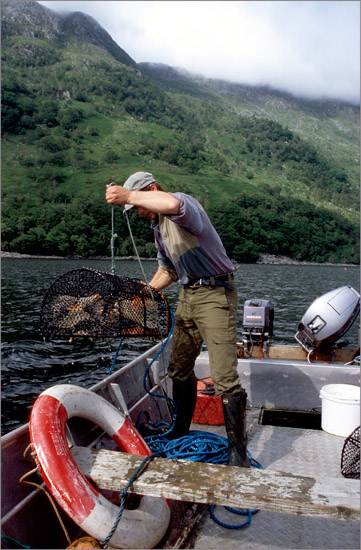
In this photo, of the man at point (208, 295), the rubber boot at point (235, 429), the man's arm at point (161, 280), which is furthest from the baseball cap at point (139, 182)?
the rubber boot at point (235, 429)

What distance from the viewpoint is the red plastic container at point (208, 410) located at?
5539mm

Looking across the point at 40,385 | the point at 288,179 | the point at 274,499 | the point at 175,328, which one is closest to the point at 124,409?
the point at 175,328

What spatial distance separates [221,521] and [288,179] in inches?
7705

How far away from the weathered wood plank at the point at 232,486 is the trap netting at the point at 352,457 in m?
1.36

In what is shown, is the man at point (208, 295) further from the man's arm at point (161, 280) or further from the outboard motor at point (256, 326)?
the outboard motor at point (256, 326)

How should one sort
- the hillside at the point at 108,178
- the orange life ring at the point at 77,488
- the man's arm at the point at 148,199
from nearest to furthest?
the orange life ring at the point at 77,488 < the man's arm at the point at 148,199 < the hillside at the point at 108,178

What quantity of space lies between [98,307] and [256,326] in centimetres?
365

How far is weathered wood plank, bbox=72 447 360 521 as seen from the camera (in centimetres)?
268

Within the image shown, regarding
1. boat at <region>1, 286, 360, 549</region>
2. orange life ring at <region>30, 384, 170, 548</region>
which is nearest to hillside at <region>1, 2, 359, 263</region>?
boat at <region>1, 286, 360, 549</region>

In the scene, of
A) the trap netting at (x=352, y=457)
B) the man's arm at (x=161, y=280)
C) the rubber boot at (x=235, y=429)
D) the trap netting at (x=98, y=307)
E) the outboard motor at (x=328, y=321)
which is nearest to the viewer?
the rubber boot at (x=235, y=429)

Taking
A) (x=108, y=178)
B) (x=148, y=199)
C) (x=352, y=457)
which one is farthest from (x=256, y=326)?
(x=108, y=178)

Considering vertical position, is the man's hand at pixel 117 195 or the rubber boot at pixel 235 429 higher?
the man's hand at pixel 117 195

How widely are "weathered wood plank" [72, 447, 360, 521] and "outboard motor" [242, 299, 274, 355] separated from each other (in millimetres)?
4506

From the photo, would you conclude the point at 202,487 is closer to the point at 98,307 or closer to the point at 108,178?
the point at 98,307
